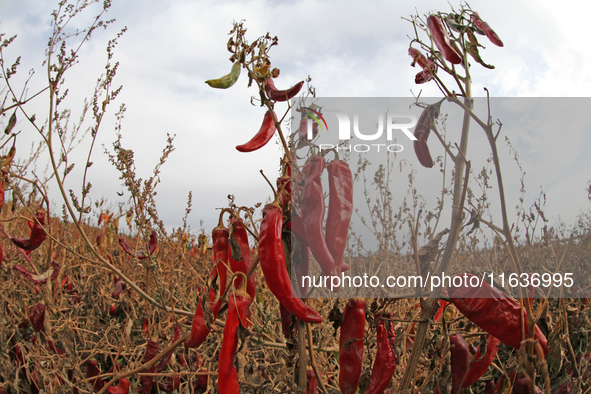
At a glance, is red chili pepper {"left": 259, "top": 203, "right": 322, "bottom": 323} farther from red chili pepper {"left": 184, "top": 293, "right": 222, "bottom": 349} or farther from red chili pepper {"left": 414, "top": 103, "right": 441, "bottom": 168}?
red chili pepper {"left": 414, "top": 103, "right": 441, "bottom": 168}

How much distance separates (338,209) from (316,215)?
0.10m

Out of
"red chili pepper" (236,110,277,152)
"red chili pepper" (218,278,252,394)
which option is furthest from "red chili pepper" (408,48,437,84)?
"red chili pepper" (218,278,252,394)

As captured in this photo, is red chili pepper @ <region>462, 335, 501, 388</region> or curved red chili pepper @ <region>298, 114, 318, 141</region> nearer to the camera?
red chili pepper @ <region>462, 335, 501, 388</region>

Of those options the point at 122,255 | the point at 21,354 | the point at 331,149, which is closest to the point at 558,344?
the point at 331,149

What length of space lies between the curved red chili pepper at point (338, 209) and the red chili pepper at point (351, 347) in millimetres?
121

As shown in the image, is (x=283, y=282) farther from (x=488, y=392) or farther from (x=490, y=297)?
(x=488, y=392)

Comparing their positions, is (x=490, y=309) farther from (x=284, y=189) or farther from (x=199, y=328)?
(x=199, y=328)

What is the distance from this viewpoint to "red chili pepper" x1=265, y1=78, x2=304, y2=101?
3.87ft

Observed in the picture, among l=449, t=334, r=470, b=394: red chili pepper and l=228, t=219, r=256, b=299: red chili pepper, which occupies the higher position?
l=228, t=219, r=256, b=299: red chili pepper

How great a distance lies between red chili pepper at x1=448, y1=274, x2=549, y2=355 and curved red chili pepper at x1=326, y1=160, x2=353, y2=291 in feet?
1.12

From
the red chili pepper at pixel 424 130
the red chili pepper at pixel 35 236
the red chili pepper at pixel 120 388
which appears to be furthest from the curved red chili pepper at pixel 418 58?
the red chili pepper at pixel 35 236

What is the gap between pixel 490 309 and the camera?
3.38ft

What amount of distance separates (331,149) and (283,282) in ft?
1.45

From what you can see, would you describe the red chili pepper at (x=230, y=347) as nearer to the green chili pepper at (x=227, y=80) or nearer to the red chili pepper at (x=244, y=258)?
the red chili pepper at (x=244, y=258)
